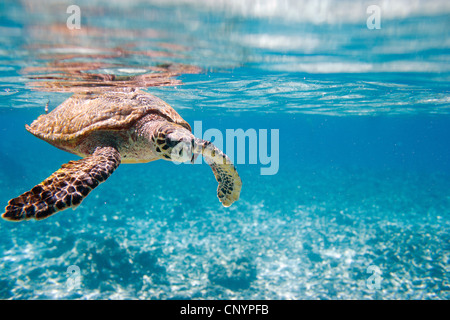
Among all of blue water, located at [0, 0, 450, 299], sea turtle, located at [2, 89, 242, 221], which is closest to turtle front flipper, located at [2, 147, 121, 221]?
sea turtle, located at [2, 89, 242, 221]

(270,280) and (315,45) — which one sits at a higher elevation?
(315,45)

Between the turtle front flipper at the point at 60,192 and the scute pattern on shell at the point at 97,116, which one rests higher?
the scute pattern on shell at the point at 97,116

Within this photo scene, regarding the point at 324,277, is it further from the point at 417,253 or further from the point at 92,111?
the point at 92,111

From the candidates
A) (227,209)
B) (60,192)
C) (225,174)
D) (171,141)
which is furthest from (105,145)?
(227,209)

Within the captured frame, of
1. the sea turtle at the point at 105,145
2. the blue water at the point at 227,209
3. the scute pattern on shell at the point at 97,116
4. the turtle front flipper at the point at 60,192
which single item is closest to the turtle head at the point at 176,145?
the sea turtle at the point at 105,145

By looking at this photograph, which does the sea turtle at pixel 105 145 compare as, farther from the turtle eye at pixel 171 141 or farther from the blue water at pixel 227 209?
the blue water at pixel 227 209

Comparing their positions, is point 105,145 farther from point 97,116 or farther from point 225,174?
point 225,174

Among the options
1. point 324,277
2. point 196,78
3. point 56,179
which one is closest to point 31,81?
point 196,78
